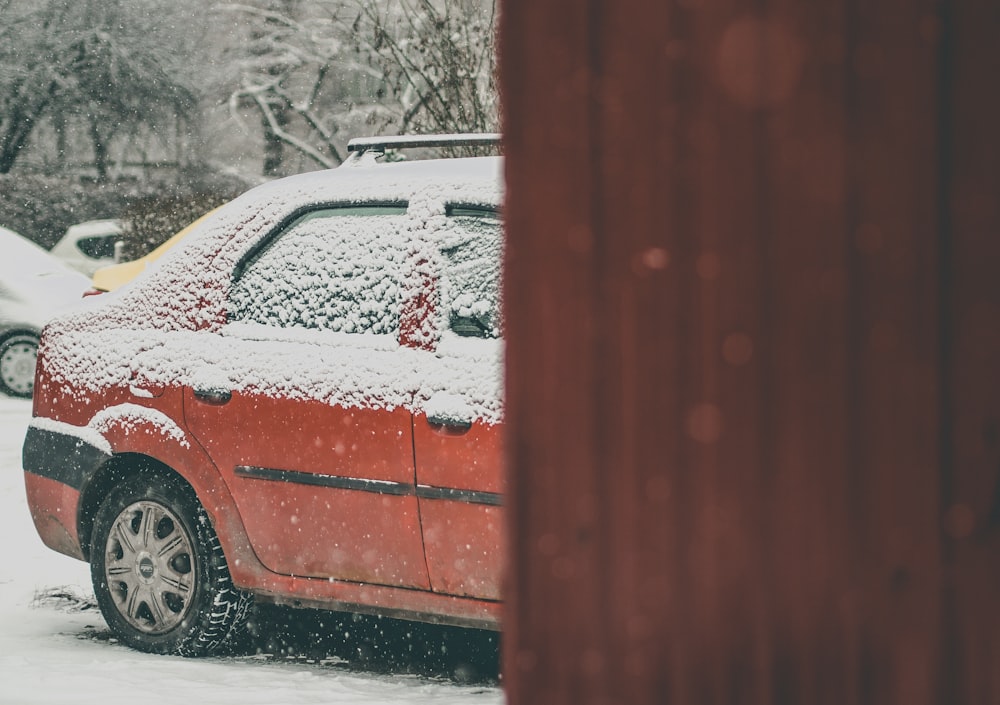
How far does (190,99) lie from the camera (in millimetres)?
29688

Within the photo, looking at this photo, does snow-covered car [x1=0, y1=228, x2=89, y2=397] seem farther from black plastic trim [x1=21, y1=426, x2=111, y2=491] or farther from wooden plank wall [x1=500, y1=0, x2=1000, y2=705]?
wooden plank wall [x1=500, y1=0, x2=1000, y2=705]

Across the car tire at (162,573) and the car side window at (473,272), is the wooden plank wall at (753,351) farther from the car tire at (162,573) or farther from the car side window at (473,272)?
the car tire at (162,573)

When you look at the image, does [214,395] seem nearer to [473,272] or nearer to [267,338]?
[267,338]

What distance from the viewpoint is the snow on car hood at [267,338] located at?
420 cm

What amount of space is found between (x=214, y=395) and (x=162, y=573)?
2.05 feet

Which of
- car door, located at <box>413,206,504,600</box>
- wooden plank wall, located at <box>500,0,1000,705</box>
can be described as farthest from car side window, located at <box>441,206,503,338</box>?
wooden plank wall, located at <box>500,0,1000,705</box>

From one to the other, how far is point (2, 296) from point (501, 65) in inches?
479

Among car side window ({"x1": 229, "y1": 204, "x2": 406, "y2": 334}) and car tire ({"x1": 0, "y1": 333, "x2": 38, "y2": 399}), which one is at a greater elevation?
car side window ({"x1": 229, "y1": 204, "x2": 406, "y2": 334})

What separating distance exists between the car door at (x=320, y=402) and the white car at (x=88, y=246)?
16.3 m

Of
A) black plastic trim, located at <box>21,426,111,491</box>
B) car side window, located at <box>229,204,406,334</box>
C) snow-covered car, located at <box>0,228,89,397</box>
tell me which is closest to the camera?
car side window, located at <box>229,204,406,334</box>

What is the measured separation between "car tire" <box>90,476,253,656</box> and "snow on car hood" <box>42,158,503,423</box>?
1.31 ft

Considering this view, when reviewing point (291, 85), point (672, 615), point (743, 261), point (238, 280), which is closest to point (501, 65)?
point (743, 261)

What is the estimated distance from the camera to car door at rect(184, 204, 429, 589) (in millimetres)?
4223

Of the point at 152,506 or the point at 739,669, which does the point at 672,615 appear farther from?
the point at 152,506
